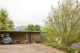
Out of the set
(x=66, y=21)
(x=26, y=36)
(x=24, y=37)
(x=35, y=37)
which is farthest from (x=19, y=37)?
(x=66, y=21)

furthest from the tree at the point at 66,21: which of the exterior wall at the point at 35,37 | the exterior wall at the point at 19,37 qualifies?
the exterior wall at the point at 19,37

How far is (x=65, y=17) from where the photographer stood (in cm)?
1123

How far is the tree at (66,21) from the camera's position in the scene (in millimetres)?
10891

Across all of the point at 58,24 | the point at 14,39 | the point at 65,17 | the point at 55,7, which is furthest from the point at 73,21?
the point at 14,39

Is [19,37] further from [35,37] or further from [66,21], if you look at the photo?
[66,21]

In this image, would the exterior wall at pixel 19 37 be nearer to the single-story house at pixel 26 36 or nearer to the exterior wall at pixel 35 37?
the single-story house at pixel 26 36

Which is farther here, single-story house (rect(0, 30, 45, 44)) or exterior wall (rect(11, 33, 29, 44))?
exterior wall (rect(11, 33, 29, 44))

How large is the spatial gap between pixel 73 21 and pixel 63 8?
185cm

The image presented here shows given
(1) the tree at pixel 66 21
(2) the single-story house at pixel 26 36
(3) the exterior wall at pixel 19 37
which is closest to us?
(1) the tree at pixel 66 21

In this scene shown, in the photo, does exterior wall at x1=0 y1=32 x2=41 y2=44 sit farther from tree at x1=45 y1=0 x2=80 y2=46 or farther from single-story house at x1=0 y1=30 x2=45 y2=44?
tree at x1=45 y1=0 x2=80 y2=46

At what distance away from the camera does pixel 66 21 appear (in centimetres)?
1123

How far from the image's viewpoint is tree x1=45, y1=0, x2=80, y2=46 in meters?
10.9

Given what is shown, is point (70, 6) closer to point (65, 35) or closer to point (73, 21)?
point (73, 21)

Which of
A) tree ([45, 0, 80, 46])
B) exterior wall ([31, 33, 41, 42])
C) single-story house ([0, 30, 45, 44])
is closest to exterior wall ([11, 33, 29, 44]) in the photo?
single-story house ([0, 30, 45, 44])
